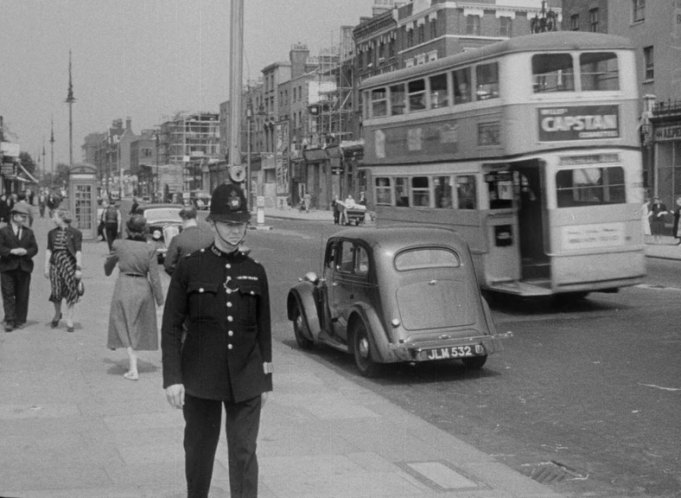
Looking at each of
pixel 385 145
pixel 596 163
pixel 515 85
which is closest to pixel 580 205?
pixel 596 163

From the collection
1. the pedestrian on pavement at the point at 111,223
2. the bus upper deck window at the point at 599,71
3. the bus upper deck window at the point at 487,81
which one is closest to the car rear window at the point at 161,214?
the pedestrian on pavement at the point at 111,223

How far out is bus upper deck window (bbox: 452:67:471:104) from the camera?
722 inches

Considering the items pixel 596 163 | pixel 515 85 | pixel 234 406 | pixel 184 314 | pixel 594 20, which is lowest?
pixel 234 406

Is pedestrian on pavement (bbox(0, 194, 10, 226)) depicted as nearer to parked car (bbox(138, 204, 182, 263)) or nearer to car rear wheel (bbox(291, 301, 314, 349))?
parked car (bbox(138, 204, 182, 263))

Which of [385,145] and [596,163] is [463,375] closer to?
[596,163]

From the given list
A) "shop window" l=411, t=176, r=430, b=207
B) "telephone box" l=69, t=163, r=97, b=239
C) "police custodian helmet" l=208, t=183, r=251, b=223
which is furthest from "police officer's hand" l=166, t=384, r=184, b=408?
"telephone box" l=69, t=163, r=97, b=239

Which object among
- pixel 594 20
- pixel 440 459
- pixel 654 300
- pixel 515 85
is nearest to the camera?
pixel 440 459

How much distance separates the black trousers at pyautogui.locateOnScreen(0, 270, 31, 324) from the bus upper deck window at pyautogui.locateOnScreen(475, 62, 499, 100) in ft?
27.4

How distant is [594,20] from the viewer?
46875 millimetres

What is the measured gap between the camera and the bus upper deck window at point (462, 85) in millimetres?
18328

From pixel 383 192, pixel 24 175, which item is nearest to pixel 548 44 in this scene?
pixel 383 192

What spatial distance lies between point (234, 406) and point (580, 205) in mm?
12987

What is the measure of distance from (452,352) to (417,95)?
9.93m

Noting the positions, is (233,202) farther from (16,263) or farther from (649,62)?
(649,62)
